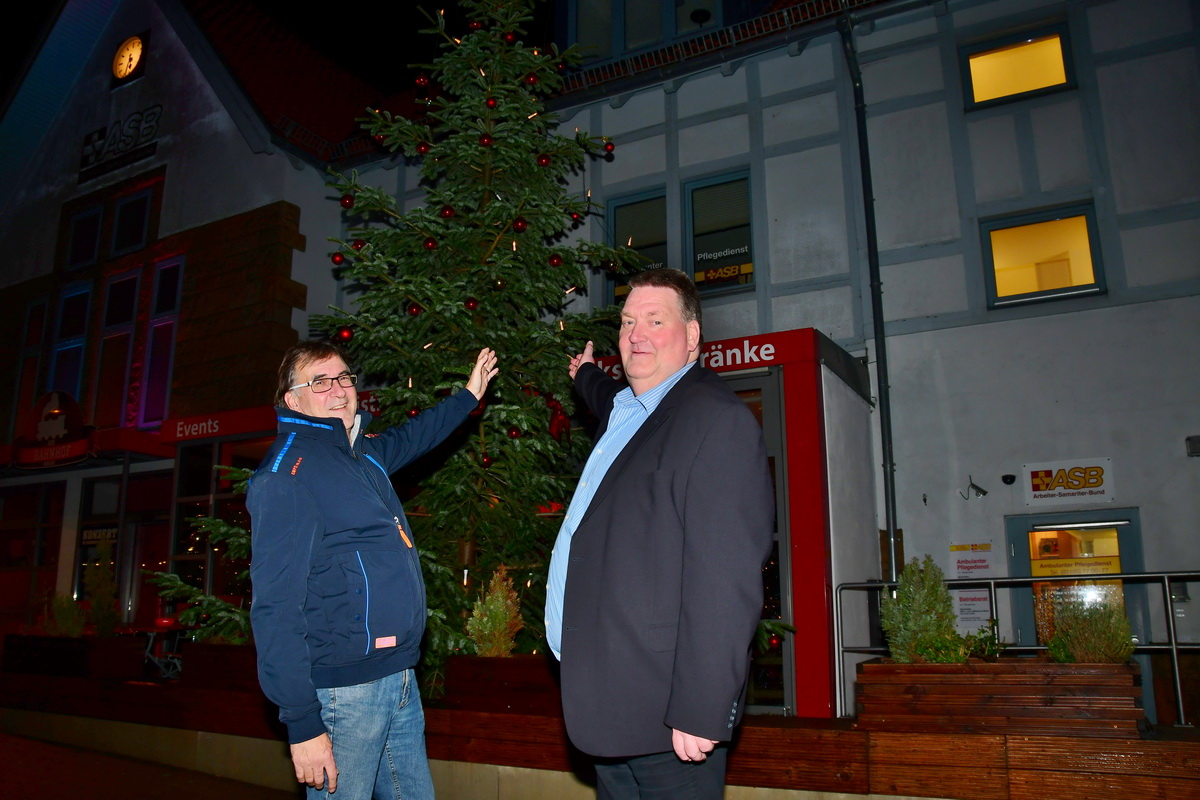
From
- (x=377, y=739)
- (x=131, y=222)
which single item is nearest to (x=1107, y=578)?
(x=377, y=739)

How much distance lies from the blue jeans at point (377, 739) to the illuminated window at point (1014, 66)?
9482 mm

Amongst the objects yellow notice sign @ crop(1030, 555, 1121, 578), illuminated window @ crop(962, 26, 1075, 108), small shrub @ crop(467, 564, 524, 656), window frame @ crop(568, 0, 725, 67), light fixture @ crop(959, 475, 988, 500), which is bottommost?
small shrub @ crop(467, 564, 524, 656)

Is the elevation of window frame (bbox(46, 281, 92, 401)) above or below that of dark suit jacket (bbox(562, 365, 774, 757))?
above

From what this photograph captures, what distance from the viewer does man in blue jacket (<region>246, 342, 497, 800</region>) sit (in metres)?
2.60

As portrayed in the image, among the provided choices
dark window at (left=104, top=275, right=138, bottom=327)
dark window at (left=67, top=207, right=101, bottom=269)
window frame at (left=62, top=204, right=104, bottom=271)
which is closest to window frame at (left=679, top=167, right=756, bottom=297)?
dark window at (left=104, top=275, right=138, bottom=327)

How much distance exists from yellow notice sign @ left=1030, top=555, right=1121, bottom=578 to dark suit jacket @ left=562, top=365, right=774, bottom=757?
7586 millimetres

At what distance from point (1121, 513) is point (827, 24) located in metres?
6.66

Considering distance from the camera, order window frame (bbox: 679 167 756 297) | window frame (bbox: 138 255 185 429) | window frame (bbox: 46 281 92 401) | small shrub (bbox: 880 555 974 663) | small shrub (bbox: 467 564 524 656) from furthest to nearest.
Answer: window frame (bbox: 46 281 92 401) → window frame (bbox: 138 255 185 429) → window frame (bbox: 679 167 756 297) → small shrub (bbox: 467 564 524 656) → small shrub (bbox: 880 555 974 663)

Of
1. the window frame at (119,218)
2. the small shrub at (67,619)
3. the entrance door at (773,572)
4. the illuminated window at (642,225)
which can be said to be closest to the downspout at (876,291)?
the entrance door at (773,572)

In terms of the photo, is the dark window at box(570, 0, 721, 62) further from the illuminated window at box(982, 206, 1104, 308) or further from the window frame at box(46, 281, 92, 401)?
the window frame at box(46, 281, 92, 401)

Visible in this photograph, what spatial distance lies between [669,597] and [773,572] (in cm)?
611

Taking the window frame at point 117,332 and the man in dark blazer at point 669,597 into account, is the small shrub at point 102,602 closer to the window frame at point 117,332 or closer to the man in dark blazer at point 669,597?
the window frame at point 117,332

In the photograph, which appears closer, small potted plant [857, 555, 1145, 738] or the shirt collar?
the shirt collar

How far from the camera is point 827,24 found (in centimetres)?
1045
